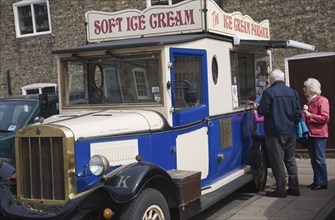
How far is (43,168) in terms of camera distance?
14.1 ft

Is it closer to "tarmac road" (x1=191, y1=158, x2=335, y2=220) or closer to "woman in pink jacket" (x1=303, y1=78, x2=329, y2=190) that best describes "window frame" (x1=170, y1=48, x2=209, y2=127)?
"tarmac road" (x1=191, y1=158, x2=335, y2=220)

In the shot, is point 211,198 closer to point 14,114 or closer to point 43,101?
point 43,101

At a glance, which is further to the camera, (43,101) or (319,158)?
(43,101)

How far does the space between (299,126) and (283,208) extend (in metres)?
1.53

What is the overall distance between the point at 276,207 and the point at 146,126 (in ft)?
8.07

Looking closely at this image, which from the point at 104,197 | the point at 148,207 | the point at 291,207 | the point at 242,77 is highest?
the point at 242,77

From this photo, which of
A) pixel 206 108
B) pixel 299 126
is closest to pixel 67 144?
pixel 206 108

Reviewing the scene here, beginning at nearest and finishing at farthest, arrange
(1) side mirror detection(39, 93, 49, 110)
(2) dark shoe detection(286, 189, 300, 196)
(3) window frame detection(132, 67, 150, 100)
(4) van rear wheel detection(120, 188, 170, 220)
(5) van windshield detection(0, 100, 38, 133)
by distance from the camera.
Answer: (4) van rear wheel detection(120, 188, 170, 220)
(3) window frame detection(132, 67, 150, 100)
(2) dark shoe detection(286, 189, 300, 196)
(5) van windshield detection(0, 100, 38, 133)
(1) side mirror detection(39, 93, 49, 110)

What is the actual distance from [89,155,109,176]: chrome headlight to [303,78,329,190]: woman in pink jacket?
3.95m

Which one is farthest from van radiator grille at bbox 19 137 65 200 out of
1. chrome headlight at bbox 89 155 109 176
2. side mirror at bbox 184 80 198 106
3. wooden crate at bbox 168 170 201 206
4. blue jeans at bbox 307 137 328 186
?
blue jeans at bbox 307 137 328 186

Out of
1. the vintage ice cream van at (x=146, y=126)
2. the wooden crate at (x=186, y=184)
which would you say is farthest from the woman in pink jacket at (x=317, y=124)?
the wooden crate at (x=186, y=184)

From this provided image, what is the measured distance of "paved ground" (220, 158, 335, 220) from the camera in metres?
5.80

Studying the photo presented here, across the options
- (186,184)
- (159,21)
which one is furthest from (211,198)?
(159,21)

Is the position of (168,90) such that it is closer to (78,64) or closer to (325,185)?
(78,64)
